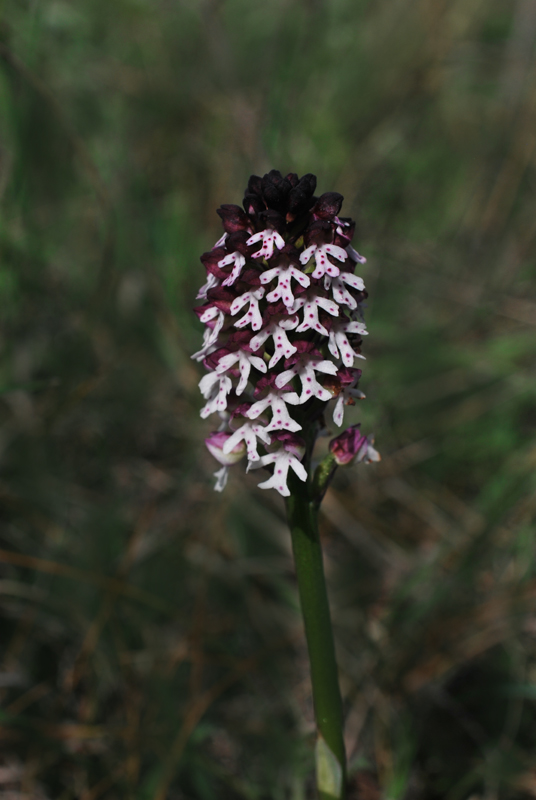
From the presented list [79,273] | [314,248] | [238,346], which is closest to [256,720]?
[238,346]

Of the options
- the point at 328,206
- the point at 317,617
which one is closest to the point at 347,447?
the point at 317,617

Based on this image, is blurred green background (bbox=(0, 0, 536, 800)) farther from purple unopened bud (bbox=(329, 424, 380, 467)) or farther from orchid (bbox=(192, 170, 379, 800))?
purple unopened bud (bbox=(329, 424, 380, 467))

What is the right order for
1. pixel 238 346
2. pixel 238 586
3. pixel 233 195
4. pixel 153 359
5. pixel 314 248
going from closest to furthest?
pixel 314 248, pixel 238 346, pixel 238 586, pixel 153 359, pixel 233 195

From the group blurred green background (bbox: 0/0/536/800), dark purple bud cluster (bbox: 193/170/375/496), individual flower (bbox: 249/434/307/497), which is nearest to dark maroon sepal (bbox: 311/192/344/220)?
dark purple bud cluster (bbox: 193/170/375/496)

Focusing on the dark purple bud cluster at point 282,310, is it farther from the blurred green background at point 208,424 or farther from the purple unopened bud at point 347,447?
the blurred green background at point 208,424

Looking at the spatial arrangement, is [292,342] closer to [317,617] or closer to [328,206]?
[328,206]

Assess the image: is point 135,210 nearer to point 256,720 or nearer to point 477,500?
point 477,500

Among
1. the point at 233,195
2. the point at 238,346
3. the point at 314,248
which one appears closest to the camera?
the point at 314,248
